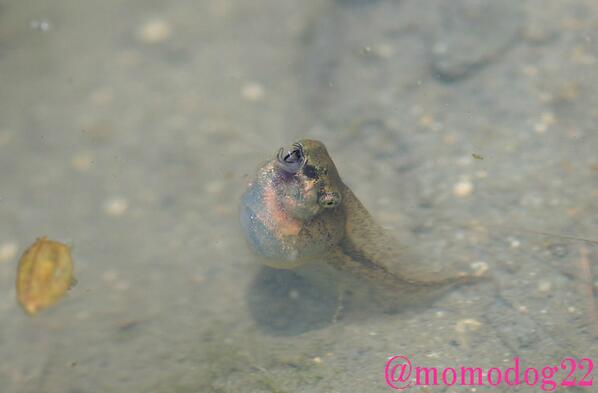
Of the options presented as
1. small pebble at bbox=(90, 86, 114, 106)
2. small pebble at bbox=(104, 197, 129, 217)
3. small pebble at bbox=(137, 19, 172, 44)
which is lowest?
small pebble at bbox=(104, 197, 129, 217)

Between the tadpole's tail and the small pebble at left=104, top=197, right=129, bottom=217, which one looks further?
the small pebble at left=104, top=197, right=129, bottom=217

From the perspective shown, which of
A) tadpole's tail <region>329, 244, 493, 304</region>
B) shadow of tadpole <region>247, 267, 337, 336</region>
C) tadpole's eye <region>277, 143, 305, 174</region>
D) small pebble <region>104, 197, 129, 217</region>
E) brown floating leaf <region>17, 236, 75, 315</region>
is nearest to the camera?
tadpole's eye <region>277, 143, 305, 174</region>

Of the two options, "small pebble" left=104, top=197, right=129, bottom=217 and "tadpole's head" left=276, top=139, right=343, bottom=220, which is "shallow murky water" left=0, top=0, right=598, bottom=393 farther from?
"tadpole's head" left=276, top=139, right=343, bottom=220

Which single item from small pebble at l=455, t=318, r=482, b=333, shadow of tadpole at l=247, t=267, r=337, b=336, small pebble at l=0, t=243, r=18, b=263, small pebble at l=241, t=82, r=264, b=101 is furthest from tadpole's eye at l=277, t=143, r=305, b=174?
small pebble at l=0, t=243, r=18, b=263

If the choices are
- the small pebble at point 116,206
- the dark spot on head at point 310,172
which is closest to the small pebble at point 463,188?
the dark spot on head at point 310,172

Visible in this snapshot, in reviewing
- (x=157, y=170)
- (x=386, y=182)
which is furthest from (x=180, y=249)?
(x=386, y=182)

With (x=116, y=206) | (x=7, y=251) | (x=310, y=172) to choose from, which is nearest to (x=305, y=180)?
(x=310, y=172)

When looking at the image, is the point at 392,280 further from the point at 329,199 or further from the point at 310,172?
the point at 310,172

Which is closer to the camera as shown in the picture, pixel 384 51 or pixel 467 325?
pixel 467 325
